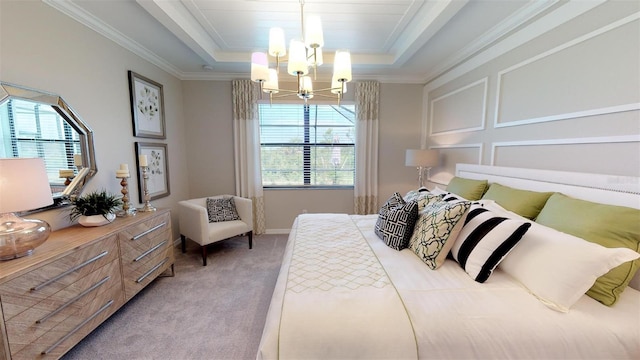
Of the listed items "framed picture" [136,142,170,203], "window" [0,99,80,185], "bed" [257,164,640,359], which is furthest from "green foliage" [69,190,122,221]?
"bed" [257,164,640,359]

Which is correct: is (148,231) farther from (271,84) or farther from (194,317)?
(271,84)

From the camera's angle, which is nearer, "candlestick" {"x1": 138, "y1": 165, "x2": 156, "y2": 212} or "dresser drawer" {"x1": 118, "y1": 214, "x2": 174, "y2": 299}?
"dresser drawer" {"x1": 118, "y1": 214, "x2": 174, "y2": 299}

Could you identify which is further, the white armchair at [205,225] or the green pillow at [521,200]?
the white armchair at [205,225]

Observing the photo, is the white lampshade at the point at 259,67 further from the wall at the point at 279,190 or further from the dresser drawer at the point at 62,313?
the wall at the point at 279,190

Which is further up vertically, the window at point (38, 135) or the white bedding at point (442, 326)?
the window at point (38, 135)

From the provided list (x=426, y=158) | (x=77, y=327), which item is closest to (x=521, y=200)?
(x=426, y=158)

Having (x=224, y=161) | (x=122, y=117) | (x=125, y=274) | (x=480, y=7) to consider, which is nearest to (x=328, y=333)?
(x=125, y=274)

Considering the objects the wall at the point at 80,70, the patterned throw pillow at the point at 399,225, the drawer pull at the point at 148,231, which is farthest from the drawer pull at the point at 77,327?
the patterned throw pillow at the point at 399,225

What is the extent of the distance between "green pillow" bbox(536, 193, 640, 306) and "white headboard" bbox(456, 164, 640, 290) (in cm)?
13

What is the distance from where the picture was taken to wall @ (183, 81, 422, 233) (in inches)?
150

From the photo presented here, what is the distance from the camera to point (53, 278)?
1428 mm

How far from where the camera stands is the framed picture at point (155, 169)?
2.84 meters

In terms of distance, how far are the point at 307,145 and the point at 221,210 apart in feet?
5.59

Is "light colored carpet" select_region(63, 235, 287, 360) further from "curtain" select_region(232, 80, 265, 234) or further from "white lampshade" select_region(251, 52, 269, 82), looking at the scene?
"white lampshade" select_region(251, 52, 269, 82)
